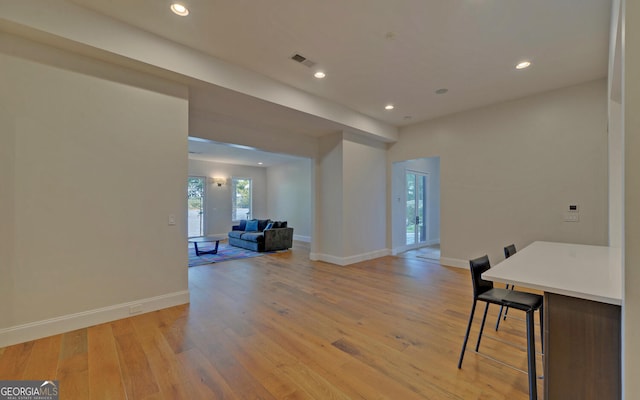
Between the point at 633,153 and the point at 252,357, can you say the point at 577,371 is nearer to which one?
the point at 633,153

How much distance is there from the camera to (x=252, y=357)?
2289 mm

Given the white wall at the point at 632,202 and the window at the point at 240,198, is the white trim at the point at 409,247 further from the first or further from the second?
the window at the point at 240,198

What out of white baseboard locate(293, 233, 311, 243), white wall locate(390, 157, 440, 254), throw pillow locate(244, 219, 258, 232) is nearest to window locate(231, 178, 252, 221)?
throw pillow locate(244, 219, 258, 232)

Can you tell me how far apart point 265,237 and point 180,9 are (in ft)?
17.8

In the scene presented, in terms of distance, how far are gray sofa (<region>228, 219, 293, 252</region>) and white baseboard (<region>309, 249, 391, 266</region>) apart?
156cm

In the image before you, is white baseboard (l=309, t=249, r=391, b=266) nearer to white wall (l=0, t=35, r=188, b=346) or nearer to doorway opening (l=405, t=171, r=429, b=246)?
doorway opening (l=405, t=171, r=429, b=246)

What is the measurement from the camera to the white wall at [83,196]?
2492mm

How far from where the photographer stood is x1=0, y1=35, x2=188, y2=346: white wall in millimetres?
2492

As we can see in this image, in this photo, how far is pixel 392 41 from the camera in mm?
3094

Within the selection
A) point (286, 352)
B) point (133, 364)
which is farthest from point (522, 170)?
point (133, 364)

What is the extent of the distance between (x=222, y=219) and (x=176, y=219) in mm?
7111

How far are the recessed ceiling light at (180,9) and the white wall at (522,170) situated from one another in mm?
4999

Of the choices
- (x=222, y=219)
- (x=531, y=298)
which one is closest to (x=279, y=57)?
(x=531, y=298)

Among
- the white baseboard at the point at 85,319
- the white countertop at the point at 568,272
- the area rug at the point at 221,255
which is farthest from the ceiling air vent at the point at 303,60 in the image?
the area rug at the point at 221,255
